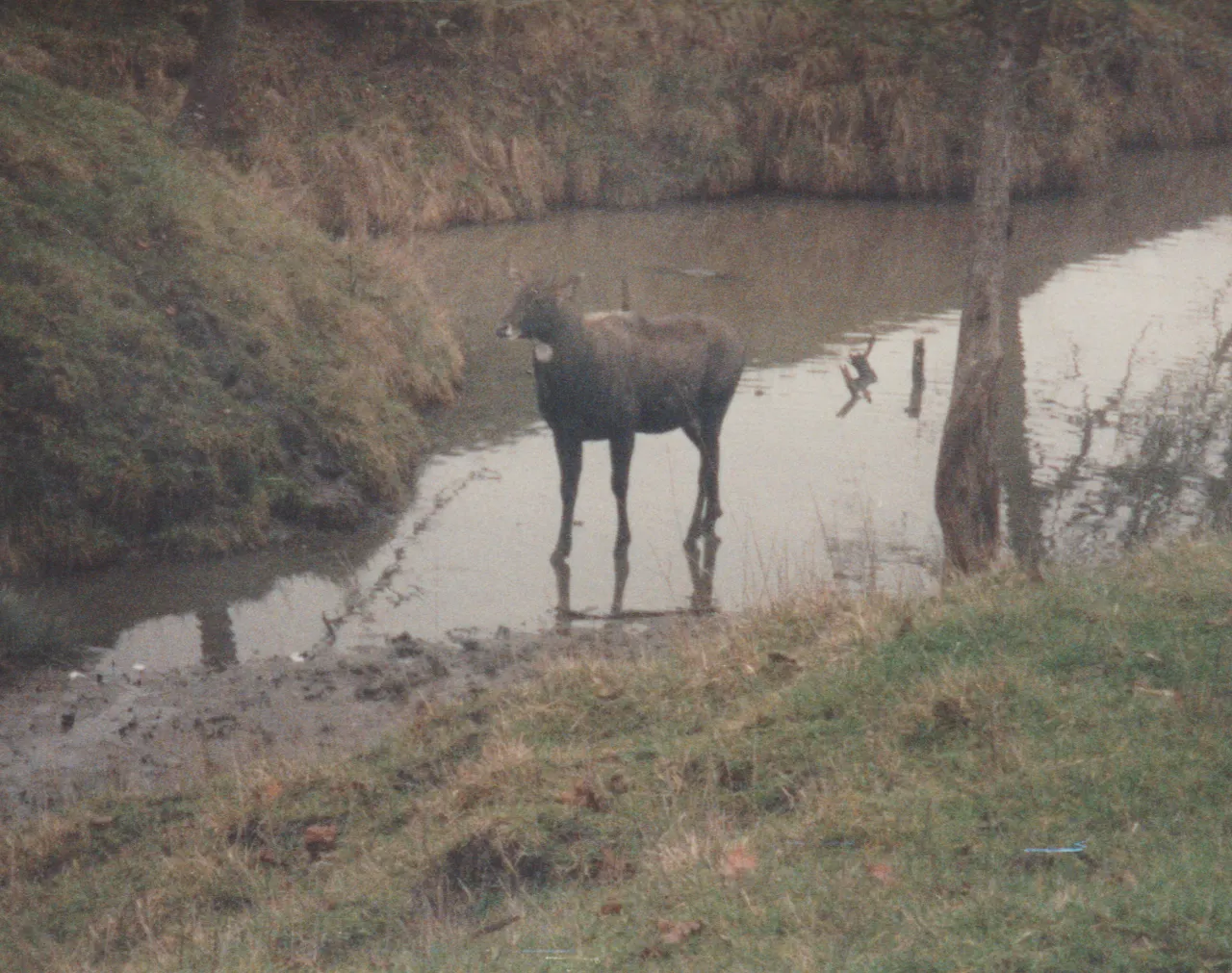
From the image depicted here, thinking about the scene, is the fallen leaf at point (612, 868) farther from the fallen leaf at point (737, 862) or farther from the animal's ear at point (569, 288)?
the animal's ear at point (569, 288)

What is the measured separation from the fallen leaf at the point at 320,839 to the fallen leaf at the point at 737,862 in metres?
2.16

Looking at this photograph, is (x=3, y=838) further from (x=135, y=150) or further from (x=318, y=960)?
(x=135, y=150)

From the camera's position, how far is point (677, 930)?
556 cm

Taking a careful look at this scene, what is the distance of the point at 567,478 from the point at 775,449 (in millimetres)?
3995

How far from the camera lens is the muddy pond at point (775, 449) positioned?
1257cm

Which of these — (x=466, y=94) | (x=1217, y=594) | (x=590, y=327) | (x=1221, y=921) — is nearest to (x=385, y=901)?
(x=1221, y=921)

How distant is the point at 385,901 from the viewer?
6.64 m

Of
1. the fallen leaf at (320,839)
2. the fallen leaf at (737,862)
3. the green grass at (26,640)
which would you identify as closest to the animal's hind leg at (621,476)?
the green grass at (26,640)

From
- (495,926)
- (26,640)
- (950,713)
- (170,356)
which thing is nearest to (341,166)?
(170,356)

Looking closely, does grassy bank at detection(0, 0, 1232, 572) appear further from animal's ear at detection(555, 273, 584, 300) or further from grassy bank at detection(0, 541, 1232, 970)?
grassy bank at detection(0, 541, 1232, 970)

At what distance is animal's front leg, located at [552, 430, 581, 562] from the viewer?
13.6 metres

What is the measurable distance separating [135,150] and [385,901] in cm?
1317

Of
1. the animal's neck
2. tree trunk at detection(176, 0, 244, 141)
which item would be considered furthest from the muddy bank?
tree trunk at detection(176, 0, 244, 141)

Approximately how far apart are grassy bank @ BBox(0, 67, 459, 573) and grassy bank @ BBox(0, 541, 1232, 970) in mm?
5185
